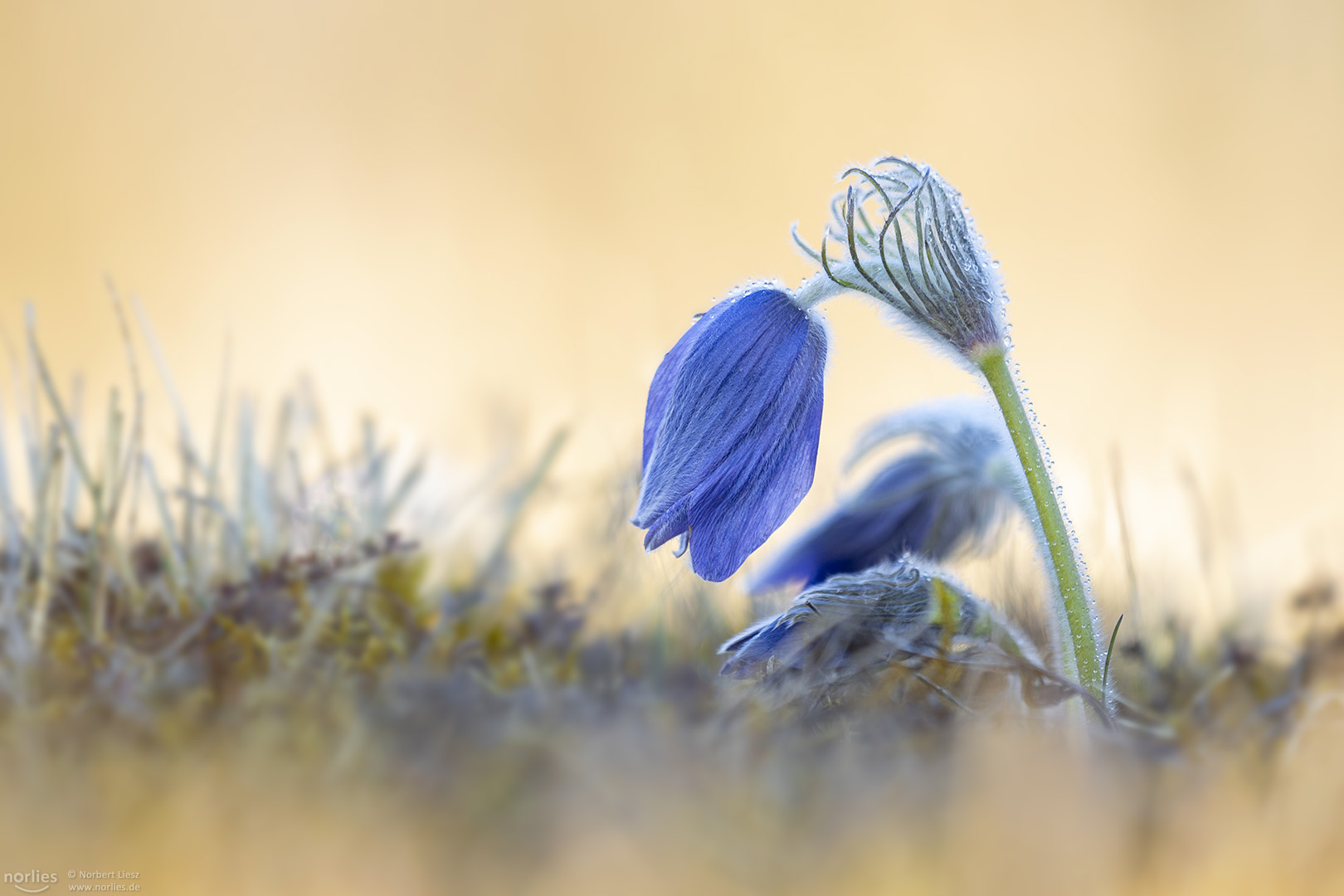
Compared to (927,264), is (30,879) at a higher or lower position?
lower

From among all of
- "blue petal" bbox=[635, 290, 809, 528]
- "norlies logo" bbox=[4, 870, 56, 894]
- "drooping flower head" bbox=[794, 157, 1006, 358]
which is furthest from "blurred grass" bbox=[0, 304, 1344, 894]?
"drooping flower head" bbox=[794, 157, 1006, 358]

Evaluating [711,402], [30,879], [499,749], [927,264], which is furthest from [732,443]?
[30,879]

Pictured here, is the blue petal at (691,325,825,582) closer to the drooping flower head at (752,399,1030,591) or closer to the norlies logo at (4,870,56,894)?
the drooping flower head at (752,399,1030,591)

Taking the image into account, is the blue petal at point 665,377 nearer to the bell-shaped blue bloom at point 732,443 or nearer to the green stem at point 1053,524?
the bell-shaped blue bloom at point 732,443

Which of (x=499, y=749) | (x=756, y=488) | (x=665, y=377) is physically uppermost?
(x=665, y=377)

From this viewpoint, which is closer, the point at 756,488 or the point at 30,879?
the point at 30,879

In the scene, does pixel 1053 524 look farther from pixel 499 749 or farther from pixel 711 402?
pixel 499 749

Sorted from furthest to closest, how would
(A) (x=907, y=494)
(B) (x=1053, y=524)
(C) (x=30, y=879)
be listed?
1. (A) (x=907, y=494)
2. (B) (x=1053, y=524)
3. (C) (x=30, y=879)
